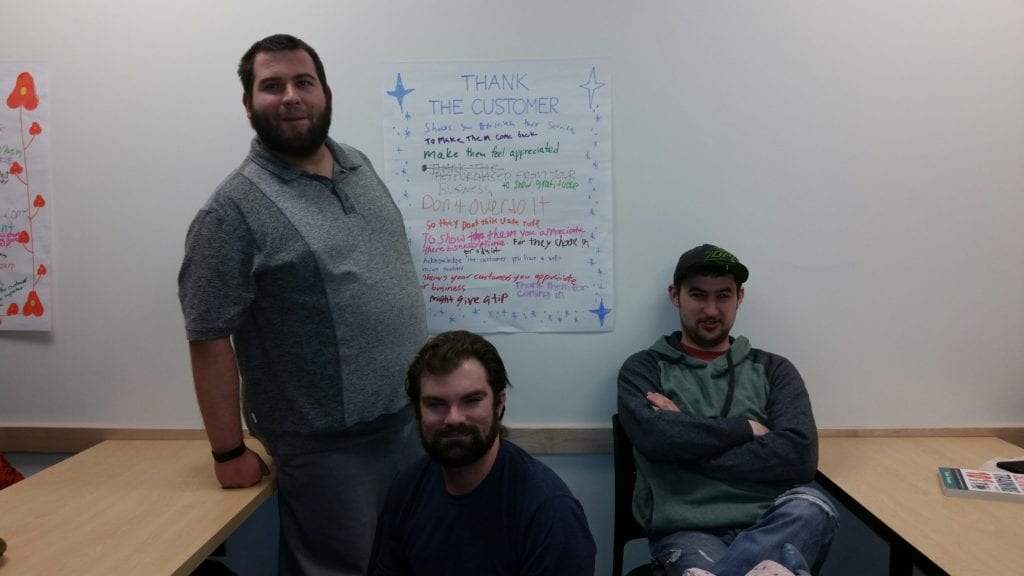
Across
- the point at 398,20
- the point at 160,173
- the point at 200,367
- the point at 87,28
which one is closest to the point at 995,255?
the point at 398,20

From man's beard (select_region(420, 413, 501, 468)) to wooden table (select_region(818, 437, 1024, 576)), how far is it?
100 cm

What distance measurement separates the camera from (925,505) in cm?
179

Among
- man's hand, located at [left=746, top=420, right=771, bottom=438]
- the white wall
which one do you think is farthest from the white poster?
man's hand, located at [left=746, top=420, right=771, bottom=438]

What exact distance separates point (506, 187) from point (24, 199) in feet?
5.27

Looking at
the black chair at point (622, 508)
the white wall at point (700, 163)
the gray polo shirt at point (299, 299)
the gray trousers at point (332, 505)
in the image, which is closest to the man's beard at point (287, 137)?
the gray polo shirt at point (299, 299)

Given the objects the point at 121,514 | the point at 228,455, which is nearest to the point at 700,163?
the point at 228,455

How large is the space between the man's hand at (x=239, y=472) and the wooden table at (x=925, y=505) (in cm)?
160

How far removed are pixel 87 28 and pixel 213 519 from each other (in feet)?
5.45

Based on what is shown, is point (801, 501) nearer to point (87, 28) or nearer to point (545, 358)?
point (545, 358)

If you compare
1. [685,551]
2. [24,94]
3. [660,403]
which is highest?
[24,94]

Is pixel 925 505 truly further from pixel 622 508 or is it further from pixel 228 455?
pixel 228 455

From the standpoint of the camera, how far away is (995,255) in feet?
7.52

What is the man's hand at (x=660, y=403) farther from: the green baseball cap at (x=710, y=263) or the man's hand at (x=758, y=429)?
the green baseball cap at (x=710, y=263)

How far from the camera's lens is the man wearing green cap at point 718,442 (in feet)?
5.94
